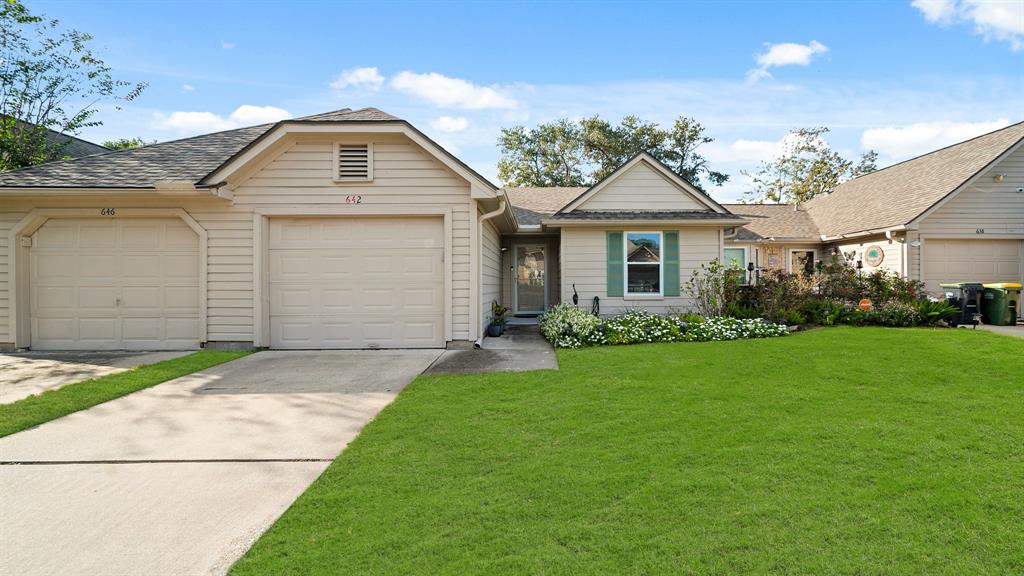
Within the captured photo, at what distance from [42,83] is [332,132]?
19491 mm

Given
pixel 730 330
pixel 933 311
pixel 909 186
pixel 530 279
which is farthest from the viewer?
pixel 909 186

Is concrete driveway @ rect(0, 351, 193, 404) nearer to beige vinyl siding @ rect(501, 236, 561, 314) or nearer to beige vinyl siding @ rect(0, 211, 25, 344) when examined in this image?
beige vinyl siding @ rect(0, 211, 25, 344)

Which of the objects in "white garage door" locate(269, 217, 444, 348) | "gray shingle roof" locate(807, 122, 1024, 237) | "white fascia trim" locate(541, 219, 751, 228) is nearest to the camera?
"white garage door" locate(269, 217, 444, 348)

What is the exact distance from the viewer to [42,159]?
17.9 meters

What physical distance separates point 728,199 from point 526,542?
40.3m

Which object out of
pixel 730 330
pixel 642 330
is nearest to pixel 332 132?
pixel 642 330

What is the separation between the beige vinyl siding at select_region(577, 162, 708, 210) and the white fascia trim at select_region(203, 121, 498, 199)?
4.71m

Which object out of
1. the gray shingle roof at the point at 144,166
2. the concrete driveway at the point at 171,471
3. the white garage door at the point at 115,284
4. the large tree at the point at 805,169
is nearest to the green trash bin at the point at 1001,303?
the concrete driveway at the point at 171,471

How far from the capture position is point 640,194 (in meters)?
12.7

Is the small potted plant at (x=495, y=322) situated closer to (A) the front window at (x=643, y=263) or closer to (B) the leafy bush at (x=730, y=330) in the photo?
(A) the front window at (x=643, y=263)

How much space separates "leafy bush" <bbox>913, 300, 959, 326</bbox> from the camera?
1148 cm

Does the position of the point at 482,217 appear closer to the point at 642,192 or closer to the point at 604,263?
the point at 604,263

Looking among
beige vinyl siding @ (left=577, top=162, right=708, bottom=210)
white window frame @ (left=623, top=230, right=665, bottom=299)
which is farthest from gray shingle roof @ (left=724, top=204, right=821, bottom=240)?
white window frame @ (left=623, top=230, right=665, bottom=299)

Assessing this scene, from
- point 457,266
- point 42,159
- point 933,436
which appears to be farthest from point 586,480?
point 42,159
